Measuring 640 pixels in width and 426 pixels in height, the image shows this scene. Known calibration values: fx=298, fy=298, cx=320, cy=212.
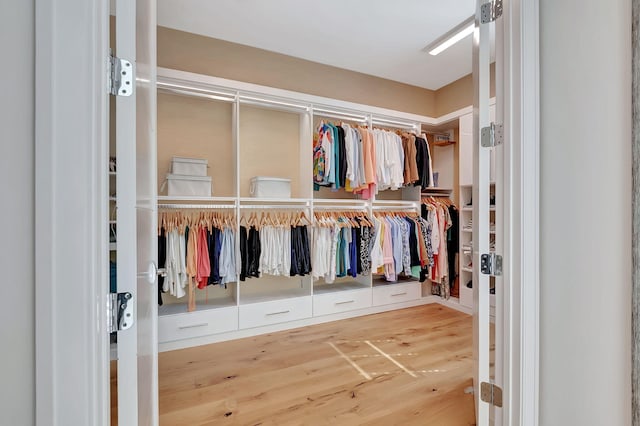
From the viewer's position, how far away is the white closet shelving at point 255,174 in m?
2.78

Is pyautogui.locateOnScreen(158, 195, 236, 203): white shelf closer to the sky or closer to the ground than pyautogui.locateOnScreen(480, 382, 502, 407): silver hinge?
closer to the sky

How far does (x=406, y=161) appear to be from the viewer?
3.65 meters

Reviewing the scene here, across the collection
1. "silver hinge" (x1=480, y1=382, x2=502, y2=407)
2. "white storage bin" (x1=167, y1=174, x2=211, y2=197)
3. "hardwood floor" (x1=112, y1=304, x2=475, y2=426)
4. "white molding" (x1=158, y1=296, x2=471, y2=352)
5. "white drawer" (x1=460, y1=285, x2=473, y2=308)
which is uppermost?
"white storage bin" (x1=167, y1=174, x2=211, y2=197)

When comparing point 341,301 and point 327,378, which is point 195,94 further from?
point 327,378

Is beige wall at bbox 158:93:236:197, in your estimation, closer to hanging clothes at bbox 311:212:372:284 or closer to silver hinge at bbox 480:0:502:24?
hanging clothes at bbox 311:212:372:284

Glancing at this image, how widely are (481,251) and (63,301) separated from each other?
144 centimetres

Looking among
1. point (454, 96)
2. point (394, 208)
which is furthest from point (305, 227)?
point (454, 96)

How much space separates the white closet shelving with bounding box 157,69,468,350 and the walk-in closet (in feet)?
0.05

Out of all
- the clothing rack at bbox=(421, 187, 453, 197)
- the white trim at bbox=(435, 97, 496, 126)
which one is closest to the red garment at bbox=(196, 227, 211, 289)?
the clothing rack at bbox=(421, 187, 453, 197)

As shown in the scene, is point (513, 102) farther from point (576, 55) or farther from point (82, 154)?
point (82, 154)

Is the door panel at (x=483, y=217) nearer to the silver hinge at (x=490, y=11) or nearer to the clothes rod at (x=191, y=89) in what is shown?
the silver hinge at (x=490, y=11)

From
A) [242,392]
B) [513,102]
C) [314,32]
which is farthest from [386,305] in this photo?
[314,32]

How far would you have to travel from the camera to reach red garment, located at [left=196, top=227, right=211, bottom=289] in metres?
2.70

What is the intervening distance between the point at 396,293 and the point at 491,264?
8.17ft
